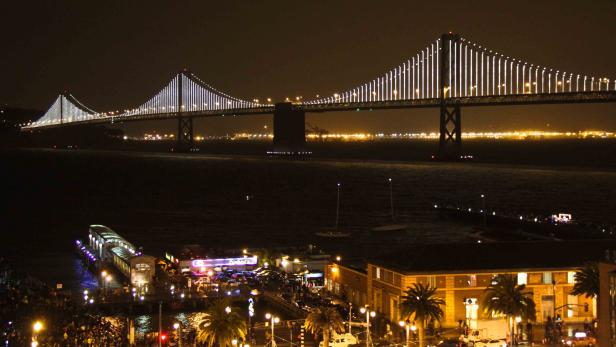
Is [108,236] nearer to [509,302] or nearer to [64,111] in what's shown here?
[509,302]

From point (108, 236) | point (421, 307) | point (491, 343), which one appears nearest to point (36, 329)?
point (421, 307)

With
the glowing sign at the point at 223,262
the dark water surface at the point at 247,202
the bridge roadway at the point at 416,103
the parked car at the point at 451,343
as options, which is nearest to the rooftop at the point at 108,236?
the dark water surface at the point at 247,202

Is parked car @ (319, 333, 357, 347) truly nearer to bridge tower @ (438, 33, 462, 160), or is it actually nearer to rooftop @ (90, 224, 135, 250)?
rooftop @ (90, 224, 135, 250)

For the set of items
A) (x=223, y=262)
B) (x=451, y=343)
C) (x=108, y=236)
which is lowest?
(x=451, y=343)

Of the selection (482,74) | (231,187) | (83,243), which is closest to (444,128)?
(482,74)

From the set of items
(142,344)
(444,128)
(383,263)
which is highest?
(444,128)

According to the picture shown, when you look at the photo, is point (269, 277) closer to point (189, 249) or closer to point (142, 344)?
point (189, 249)
